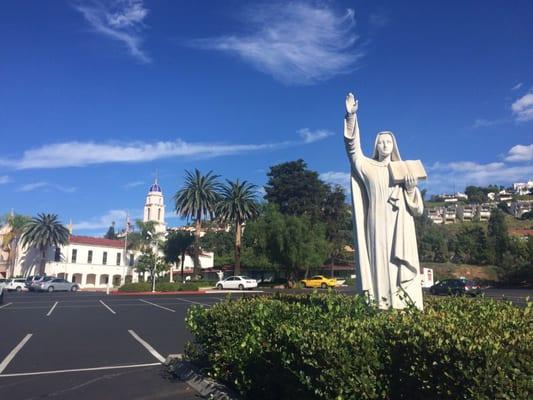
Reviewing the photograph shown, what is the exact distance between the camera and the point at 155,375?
802cm

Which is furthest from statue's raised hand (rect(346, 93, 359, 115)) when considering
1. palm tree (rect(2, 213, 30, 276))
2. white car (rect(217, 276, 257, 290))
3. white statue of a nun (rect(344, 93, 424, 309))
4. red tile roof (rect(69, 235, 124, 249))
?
palm tree (rect(2, 213, 30, 276))

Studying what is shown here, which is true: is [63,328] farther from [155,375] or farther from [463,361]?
[463,361]

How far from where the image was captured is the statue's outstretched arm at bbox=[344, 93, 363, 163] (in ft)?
25.6

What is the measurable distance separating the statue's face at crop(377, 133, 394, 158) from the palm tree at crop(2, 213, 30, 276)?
260 ft

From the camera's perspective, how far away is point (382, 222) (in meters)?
7.74

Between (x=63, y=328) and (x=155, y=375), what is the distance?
8.97 meters

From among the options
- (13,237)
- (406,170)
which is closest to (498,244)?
(406,170)

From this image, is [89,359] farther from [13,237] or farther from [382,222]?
[13,237]

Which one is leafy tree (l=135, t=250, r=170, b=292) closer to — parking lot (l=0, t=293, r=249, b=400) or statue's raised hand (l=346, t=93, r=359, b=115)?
parking lot (l=0, t=293, r=249, b=400)

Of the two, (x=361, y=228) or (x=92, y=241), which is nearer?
(x=361, y=228)

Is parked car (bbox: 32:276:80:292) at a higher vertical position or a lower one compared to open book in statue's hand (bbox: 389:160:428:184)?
lower

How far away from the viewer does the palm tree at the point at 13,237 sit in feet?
254

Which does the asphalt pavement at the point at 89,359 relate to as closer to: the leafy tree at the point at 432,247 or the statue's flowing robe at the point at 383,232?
the statue's flowing robe at the point at 383,232

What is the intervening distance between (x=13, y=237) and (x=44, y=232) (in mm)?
11828
